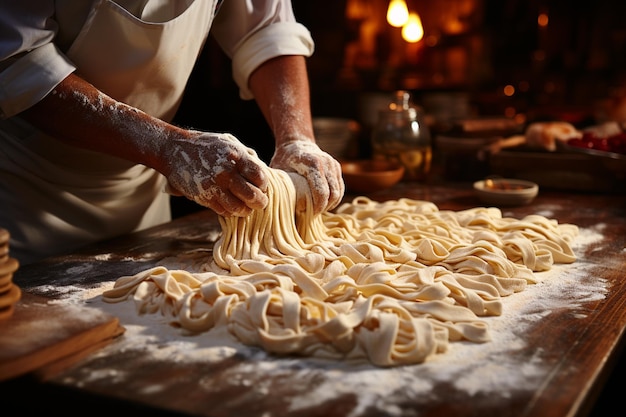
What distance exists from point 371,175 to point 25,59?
1735 millimetres

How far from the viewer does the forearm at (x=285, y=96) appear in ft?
8.89

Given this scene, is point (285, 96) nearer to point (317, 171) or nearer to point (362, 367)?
point (317, 171)

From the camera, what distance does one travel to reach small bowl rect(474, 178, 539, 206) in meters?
3.20

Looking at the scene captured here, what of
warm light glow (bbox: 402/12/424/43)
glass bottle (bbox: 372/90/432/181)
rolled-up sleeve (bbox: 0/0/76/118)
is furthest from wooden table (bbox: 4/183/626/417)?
warm light glow (bbox: 402/12/424/43)

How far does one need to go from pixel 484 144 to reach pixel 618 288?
6.18 ft

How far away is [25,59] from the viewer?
2227 millimetres

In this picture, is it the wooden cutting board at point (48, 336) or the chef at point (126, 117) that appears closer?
the wooden cutting board at point (48, 336)

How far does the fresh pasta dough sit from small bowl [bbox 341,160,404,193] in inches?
26.4

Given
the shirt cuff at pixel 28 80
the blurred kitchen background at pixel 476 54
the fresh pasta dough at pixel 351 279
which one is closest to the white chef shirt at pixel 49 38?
the shirt cuff at pixel 28 80

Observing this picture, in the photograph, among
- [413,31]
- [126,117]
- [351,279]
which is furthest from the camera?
A: [413,31]

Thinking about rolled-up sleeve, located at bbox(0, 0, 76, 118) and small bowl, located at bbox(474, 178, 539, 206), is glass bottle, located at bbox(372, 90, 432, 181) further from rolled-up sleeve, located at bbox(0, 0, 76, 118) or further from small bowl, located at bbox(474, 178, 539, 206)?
rolled-up sleeve, located at bbox(0, 0, 76, 118)

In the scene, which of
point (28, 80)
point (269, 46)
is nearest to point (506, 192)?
point (269, 46)

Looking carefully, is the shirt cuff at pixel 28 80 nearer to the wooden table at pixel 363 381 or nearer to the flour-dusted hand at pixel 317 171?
the flour-dusted hand at pixel 317 171

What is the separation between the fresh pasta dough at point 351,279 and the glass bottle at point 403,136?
0.98 meters
